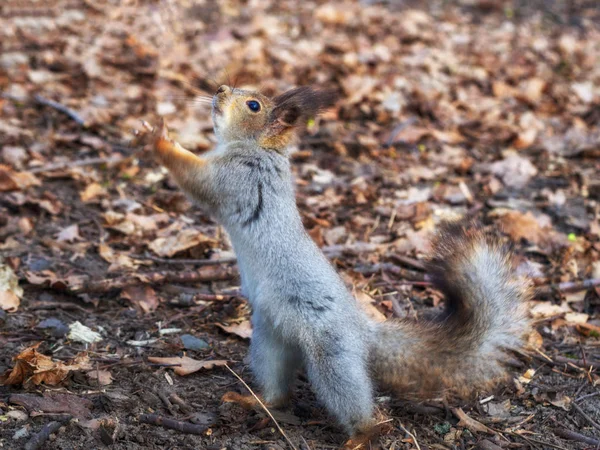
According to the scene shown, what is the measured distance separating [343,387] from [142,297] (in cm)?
160

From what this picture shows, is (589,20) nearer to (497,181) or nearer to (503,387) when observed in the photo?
(497,181)

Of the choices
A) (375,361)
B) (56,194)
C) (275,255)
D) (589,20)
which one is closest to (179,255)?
(56,194)

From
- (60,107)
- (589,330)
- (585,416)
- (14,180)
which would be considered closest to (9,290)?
(14,180)

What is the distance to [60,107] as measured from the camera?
20.5ft

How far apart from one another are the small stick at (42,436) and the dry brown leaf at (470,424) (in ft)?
6.06

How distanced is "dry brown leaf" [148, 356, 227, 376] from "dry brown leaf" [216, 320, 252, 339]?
0.31m

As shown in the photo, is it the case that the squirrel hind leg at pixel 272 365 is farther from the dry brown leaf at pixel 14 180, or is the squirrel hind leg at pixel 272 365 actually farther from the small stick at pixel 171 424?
the dry brown leaf at pixel 14 180

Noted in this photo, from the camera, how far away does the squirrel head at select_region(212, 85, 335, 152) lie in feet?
11.7

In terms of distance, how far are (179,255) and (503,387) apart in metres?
2.21

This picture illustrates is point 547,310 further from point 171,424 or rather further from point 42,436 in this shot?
point 42,436

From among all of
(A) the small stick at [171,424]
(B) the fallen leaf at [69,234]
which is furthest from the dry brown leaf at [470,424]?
(B) the fallen leaf at [69,234]

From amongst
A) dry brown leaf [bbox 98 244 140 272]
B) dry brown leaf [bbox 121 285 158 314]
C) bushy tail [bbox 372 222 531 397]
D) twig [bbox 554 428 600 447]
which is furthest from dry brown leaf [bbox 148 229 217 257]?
twig [bbox 554 428 600 447]

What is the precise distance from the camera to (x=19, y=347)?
3482 millimetres

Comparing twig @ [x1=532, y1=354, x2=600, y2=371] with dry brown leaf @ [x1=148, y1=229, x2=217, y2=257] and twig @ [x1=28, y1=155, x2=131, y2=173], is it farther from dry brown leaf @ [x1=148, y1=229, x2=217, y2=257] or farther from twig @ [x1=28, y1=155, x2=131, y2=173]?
twig @ [x1=28, y1=155, x2=131, y2=173]
